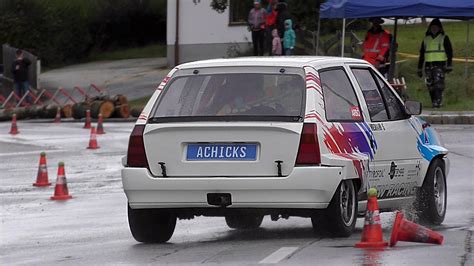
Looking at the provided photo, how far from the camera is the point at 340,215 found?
10375 millimetres

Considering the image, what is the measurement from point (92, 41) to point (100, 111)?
18.6 meters

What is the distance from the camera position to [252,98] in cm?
1049

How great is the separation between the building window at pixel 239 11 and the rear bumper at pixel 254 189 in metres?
28.8

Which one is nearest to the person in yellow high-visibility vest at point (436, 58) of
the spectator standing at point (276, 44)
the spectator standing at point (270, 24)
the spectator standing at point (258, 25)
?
the spectator standing at point (276, 44)

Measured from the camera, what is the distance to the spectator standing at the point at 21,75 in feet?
130

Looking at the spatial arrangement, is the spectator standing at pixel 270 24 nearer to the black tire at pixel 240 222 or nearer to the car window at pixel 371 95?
the black tire at pixel 240 222

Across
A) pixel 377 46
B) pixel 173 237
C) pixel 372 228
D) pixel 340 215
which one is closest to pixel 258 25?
pixel 377 46

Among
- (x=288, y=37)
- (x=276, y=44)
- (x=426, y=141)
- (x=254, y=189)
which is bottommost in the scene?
(x=276, y=44)

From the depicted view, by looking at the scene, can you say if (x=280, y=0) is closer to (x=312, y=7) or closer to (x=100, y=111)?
(x=312, y=7)

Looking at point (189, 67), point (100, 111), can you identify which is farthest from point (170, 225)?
point (100, 111)

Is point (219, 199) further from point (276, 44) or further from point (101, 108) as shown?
point (101, 108)

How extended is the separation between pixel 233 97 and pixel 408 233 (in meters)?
1.81

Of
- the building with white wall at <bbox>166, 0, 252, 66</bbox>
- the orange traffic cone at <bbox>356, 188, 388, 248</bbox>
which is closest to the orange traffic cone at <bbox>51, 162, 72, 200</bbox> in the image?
the orange traffic cone at <bbox>356, 188, 388, 248</bbox>

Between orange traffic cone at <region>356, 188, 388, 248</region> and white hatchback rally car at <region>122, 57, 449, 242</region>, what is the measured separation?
0.43 meters
